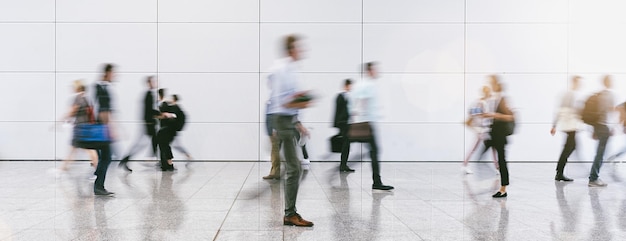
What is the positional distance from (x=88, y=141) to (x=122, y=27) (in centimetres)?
676

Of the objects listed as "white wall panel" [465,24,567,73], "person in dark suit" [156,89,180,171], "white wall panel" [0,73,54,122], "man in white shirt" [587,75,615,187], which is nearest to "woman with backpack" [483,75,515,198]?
"man in white shirt" [587,75,615,187]

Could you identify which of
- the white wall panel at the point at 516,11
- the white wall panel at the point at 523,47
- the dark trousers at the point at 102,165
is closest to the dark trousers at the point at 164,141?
the dark trousers at the point at 102,165

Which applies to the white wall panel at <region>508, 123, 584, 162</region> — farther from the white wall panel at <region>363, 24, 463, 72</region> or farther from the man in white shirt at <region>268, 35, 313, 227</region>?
the man in white shirt at <region>268, 35, 313, 227</region>

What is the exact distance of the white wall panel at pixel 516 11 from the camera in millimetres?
13367

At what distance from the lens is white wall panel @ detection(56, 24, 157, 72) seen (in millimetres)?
13188

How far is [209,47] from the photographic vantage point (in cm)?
1327

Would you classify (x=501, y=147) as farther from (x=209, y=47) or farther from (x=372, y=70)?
(x=209, y=47)

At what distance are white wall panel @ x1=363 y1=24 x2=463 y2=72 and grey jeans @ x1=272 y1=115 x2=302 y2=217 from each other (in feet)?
27.4

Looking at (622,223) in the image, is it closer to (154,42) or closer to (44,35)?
(154,42)

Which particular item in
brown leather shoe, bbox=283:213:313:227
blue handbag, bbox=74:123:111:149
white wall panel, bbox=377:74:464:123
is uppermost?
white wall panel, bbox=377:74:464:123

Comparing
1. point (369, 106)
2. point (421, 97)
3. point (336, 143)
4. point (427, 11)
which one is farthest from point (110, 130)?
point (427, 11)

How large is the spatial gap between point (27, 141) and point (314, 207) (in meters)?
10.2

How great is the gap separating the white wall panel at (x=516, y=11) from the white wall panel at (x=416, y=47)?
2.07 ft

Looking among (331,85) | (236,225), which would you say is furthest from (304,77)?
(236,225)
